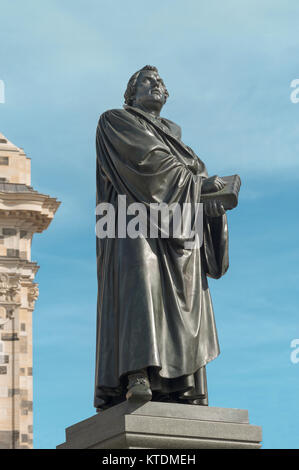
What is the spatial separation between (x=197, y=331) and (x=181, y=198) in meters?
1.31

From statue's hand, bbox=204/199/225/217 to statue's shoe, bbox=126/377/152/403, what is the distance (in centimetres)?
201

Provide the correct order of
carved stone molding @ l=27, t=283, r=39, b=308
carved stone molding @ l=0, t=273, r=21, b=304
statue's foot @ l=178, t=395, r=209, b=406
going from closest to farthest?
statue's foot @ l=178, t=395, r=209, b=406 < carved stone molding @ l=0, t=273, r=21, b=304 < carved stone molding @ l=27, t=283, r=39, b=308

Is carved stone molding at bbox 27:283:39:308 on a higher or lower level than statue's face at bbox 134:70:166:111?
higher

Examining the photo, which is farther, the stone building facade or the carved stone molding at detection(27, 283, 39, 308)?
the carved stone molding at detection(27, 283, 39, 308)

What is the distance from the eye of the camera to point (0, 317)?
142ft

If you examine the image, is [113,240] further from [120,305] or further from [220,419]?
[220,419]

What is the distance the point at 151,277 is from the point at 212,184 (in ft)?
4.32

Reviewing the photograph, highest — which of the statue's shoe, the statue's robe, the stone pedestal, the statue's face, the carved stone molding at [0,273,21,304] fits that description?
the carved stone molding at [0,273,21,304]

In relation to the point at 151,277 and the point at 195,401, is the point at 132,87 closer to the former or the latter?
the point at 151,277

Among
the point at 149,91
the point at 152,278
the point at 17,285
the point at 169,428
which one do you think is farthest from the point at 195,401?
the point at 17,285

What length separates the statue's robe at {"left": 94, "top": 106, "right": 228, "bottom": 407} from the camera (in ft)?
34.6

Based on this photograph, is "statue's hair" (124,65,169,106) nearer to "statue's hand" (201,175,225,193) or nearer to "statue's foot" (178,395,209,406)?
"statue's hand" (201,175,225,193)

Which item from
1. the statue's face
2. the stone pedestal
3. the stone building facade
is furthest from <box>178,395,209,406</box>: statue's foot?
the stone building facade

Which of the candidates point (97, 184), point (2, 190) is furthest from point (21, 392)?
point (97, 184)
